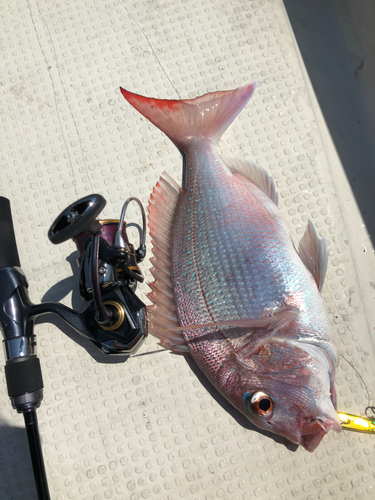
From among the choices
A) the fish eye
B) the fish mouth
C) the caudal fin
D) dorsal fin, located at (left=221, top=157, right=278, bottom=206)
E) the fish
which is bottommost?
the fish mouth

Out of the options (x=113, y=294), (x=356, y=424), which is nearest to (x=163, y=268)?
(x=113, y=294)

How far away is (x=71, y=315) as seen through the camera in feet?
4.56

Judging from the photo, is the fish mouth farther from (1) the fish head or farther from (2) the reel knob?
(2) the reel knob

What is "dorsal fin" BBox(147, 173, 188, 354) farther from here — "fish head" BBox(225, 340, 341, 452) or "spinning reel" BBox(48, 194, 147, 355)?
"fish head" BBox(225, 340, 341, 452)

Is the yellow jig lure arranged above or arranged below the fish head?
below

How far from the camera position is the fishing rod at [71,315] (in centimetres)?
129

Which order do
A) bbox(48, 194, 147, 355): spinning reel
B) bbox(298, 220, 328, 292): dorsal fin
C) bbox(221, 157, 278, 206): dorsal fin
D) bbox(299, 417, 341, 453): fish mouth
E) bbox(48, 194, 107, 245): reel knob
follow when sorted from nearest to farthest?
bbox(48, 194, 107, 245): reel knob → bbox(299, 417, 341, 453): fish mouth → bbox(48, 194, 147, 355): spinning reel → bbox(298, 220, 328, 292): dorsal fin → bbox(221, 157, 278, 206): dorsal fin

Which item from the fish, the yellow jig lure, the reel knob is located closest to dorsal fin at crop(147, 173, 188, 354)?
the fish

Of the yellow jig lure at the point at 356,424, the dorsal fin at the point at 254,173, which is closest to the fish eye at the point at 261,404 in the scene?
the yellow jig lure at the point at 356,424

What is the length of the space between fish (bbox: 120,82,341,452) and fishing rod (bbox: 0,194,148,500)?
5.9 inches

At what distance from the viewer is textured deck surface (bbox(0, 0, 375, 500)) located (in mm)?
1452

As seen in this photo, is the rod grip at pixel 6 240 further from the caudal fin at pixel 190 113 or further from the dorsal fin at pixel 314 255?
the dorsal fin at pixel 314 255

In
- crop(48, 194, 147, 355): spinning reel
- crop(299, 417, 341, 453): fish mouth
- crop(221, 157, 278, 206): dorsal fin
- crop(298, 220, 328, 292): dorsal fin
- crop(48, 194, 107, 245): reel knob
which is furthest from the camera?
crop(221, 157, 278, 206): dorsal fin

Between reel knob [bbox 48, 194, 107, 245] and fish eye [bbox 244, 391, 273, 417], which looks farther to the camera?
fish eye [bbox 244, 391, 273, 417]
